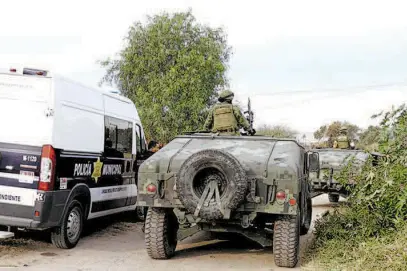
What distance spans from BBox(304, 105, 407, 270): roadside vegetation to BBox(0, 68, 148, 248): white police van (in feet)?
11.2

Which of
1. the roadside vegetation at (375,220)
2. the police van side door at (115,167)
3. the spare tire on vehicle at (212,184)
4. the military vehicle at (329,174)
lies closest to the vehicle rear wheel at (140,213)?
the police van side door at (115,167)

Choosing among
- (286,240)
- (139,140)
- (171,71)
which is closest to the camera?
(286,240)

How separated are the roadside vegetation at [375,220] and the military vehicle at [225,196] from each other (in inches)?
25.1

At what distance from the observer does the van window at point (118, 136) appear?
338 inches

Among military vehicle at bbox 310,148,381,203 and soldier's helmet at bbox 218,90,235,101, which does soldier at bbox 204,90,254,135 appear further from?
military vehicle at bbox 310,148,381,203

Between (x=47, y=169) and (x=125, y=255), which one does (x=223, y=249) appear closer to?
(x=125, y=255)

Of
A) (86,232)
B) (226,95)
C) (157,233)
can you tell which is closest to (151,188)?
(157,233)

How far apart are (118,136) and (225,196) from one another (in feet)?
11.6

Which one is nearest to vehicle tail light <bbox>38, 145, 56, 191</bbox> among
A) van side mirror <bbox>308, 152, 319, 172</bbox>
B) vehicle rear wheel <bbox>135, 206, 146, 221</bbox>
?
vehicle rear wheel <bbox>135, 206, 146, 221</bbox>

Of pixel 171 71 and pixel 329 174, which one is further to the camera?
pixel 171 71

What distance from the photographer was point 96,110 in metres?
8.13

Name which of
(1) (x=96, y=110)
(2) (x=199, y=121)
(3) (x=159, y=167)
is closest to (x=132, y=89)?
(2) (x=199, y=121)

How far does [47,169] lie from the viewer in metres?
6.60

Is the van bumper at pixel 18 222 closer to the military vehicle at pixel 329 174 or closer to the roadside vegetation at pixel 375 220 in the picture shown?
the roadside vegetation at pixel 375 220
